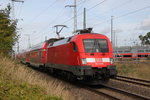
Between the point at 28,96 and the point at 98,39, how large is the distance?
7.67 meters

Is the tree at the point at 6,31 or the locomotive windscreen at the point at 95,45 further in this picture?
the tree at the point at 6,31

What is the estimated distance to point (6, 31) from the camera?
15648 mm

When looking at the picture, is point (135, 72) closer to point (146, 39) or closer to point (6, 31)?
point (6, 31)

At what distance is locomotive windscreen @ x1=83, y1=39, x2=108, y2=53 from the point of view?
41.2 feet

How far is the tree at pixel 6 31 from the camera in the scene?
601 inches

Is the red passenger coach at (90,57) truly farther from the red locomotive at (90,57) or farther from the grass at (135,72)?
the grass at (135,72)

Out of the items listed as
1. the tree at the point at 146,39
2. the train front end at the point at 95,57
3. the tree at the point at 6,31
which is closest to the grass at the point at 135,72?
the train front end at the point at 95,57

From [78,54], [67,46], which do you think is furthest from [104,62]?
[67,46]

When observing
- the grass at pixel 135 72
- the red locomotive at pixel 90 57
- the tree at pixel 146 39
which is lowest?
the grass at pixel 135 72

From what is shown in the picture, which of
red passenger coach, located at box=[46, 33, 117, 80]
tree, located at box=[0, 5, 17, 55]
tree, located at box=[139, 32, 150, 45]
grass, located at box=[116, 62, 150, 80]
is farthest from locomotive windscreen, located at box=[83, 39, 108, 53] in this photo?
tree, located at box=[139, 32, 150, 45]

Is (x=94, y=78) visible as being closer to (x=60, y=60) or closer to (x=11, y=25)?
(x=60, y=60)

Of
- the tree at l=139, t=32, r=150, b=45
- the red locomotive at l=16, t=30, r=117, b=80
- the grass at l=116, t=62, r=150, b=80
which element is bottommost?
the grass at l=116, t=62, r=150, b=80

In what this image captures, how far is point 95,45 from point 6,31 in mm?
6543

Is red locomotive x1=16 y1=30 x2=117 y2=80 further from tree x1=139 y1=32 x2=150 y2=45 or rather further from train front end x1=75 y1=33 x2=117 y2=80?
tree x1=139 y1=32 x2=150 y2=45
